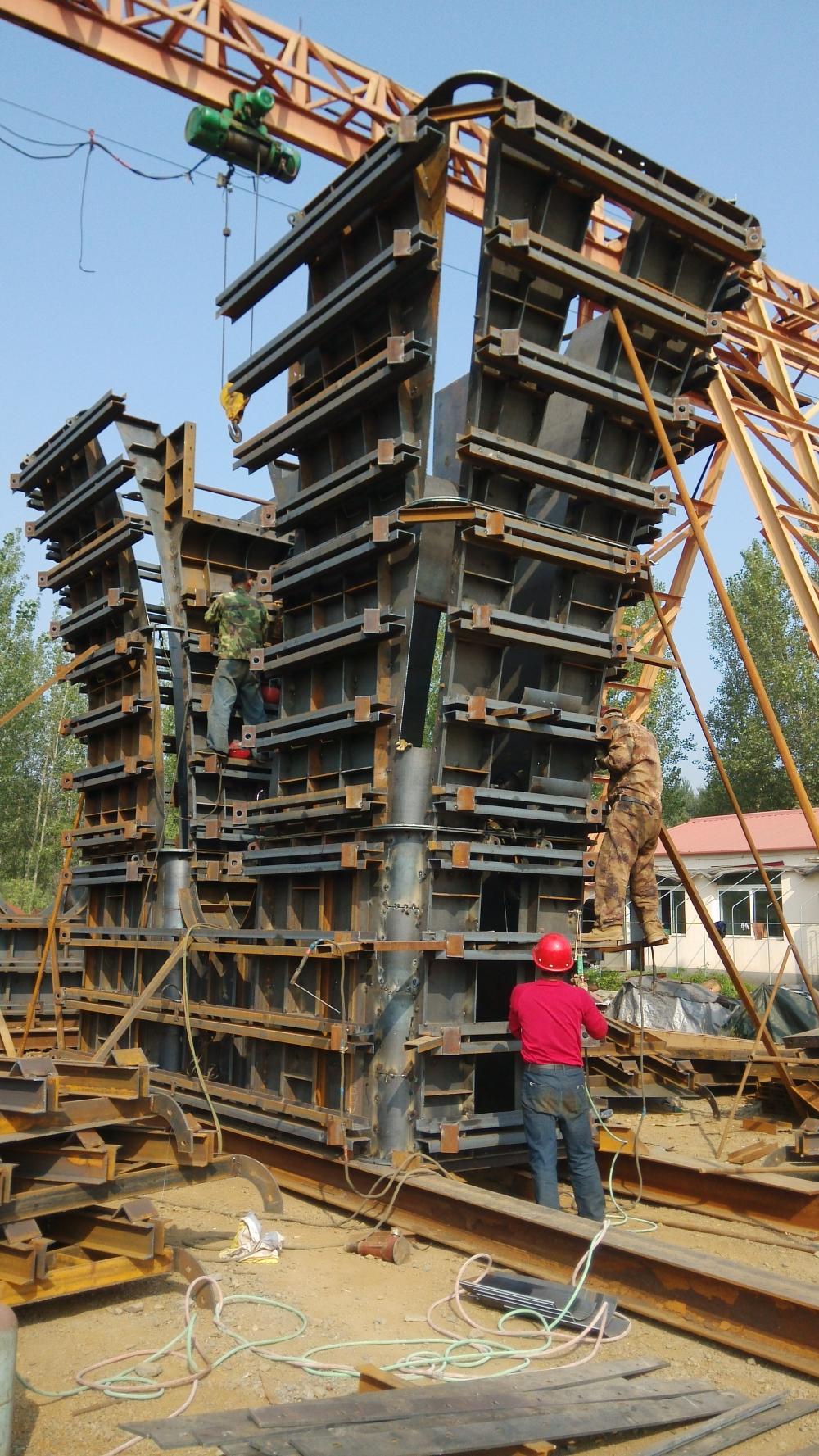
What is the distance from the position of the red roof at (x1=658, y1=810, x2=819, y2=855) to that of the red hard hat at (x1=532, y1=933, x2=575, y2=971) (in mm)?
25486

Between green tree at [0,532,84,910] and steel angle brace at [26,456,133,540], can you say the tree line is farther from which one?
steel angle brace at [26,456,133,540]

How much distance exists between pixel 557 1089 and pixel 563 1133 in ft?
0.94

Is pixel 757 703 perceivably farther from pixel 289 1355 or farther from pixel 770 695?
pixel 289 1355

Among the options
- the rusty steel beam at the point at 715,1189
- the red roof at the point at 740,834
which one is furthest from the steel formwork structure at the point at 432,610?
the red roof at the point at 740,834

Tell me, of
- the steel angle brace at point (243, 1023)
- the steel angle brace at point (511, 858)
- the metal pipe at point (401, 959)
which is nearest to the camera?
the metal pipe at point (401, 959)

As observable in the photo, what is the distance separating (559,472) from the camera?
7988mm

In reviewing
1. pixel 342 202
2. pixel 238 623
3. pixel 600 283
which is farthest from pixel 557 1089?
pixel 342 202

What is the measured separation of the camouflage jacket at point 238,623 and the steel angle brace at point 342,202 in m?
2.51

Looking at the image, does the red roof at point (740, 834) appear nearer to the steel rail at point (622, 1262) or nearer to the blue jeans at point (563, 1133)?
the blue jeans at point (563, 1133)

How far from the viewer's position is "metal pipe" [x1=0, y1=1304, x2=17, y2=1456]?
3582mm

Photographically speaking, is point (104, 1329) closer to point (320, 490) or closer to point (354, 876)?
point (354, 876)

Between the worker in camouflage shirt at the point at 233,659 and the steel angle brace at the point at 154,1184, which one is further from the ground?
the worker in camouflage shirt at the point at 233,659

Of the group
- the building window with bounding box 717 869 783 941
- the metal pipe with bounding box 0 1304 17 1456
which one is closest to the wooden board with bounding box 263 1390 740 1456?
the metal pipe with bounding box 0 1304 17 1456

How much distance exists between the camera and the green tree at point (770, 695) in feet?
147
